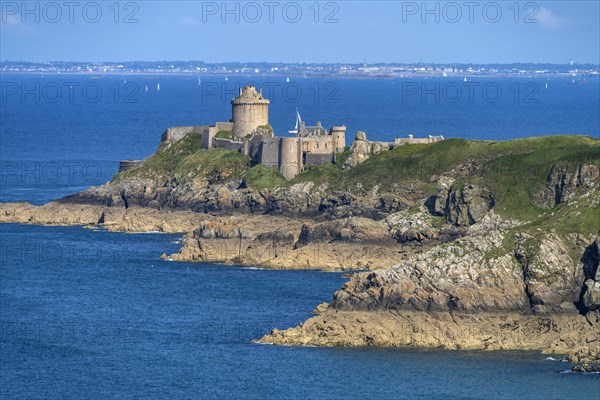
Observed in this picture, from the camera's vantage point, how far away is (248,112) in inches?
5586

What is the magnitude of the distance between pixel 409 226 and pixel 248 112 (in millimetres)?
34206

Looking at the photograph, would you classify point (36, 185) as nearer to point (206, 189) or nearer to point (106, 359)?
point (206, 189)

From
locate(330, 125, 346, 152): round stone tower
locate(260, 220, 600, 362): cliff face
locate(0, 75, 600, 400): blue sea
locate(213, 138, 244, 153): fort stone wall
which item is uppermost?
locate(330, 125, 346, 152): round stone tower

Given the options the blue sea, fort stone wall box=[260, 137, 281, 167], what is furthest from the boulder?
fort stone wall box=[260, 137, 281, 167]

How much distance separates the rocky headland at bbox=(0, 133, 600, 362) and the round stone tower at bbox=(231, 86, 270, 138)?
4.59m

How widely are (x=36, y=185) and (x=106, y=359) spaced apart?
239 ft

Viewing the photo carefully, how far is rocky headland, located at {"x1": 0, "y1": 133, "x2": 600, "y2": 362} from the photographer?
84875mm

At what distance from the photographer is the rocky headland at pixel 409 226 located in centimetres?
8488

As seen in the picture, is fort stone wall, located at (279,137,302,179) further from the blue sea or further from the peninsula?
the blue sea

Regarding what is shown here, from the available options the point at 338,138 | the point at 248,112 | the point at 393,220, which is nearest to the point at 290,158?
the point at 338,138

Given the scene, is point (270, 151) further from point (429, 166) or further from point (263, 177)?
point (429, 166)

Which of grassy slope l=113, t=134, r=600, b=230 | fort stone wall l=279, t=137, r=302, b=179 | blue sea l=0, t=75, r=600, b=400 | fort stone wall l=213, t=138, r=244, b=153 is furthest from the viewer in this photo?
fort stone wall l=213, t=138, r=244, b=153

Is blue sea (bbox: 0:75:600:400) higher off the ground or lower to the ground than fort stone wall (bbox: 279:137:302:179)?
lower

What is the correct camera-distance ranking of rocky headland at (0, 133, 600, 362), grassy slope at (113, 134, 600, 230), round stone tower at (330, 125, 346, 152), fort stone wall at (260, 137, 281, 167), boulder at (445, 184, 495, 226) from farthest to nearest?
round stone tower at (330, 125, 346, 152)
fort stone wall at (260, 137, 281, 167)
grassy slope at (113, 134, 600, 230)
boulder at (445, 184, 495, 226)
rocky headland at (0, 133, 600, 362)
